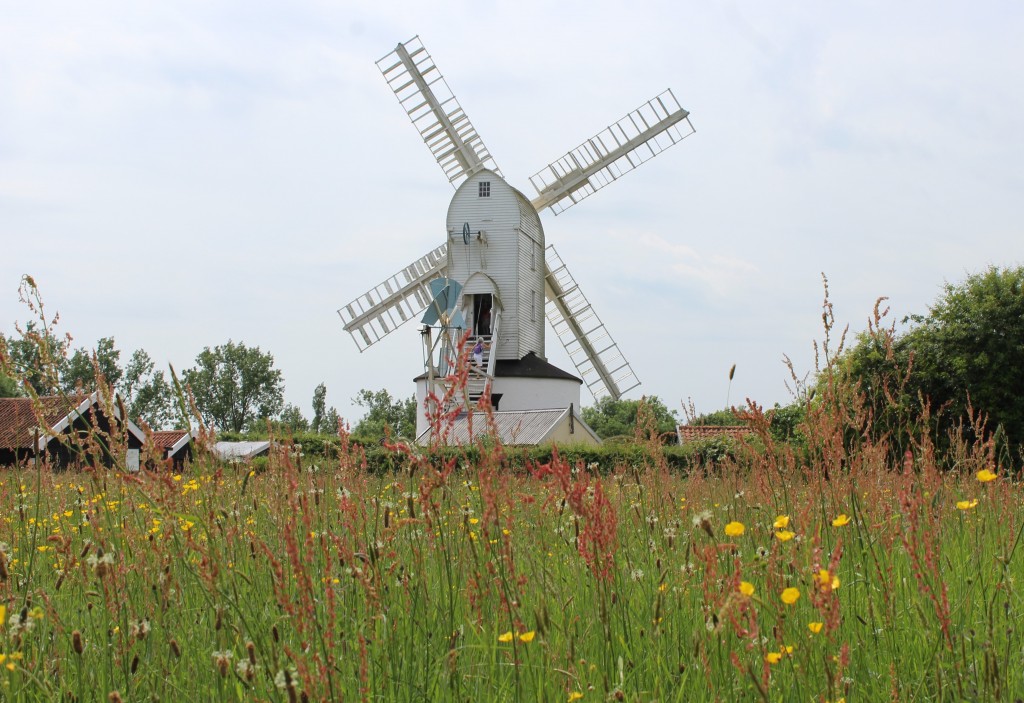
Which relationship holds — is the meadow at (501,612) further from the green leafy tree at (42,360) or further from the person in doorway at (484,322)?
the person in doorway at (484,322)

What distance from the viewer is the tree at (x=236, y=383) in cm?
7025

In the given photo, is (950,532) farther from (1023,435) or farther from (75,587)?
(1023,435)

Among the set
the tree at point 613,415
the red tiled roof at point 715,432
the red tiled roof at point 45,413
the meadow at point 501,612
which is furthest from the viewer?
the tree at point 613,415

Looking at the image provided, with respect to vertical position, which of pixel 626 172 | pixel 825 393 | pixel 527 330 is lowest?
pixel 825 393

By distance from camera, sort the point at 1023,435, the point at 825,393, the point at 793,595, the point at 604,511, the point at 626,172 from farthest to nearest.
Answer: the point at 626,172
the point at 1023,435
the point at 825,393
the point at 604,511
the point at 793,595

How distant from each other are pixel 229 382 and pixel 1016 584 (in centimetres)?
7066

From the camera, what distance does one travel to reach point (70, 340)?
2488 mm

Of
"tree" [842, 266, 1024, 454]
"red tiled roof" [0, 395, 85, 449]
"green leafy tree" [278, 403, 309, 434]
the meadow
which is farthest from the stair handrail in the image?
"red tiled roof" [0, 395, 85, 449]

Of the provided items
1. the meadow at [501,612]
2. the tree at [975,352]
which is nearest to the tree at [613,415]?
the tree at [975,352]

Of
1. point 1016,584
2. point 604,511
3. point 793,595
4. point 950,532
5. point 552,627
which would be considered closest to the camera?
point 793,595

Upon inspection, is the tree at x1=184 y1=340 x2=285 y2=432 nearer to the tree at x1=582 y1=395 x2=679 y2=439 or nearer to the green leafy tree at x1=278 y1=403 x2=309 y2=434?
the green leafy tree at x1=278 y1=403 x2=309 y2=434

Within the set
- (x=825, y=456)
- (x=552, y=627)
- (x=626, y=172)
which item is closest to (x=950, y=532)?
(x=825, y=456)

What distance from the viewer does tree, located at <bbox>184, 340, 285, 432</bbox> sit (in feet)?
230

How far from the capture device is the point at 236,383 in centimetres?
7081
